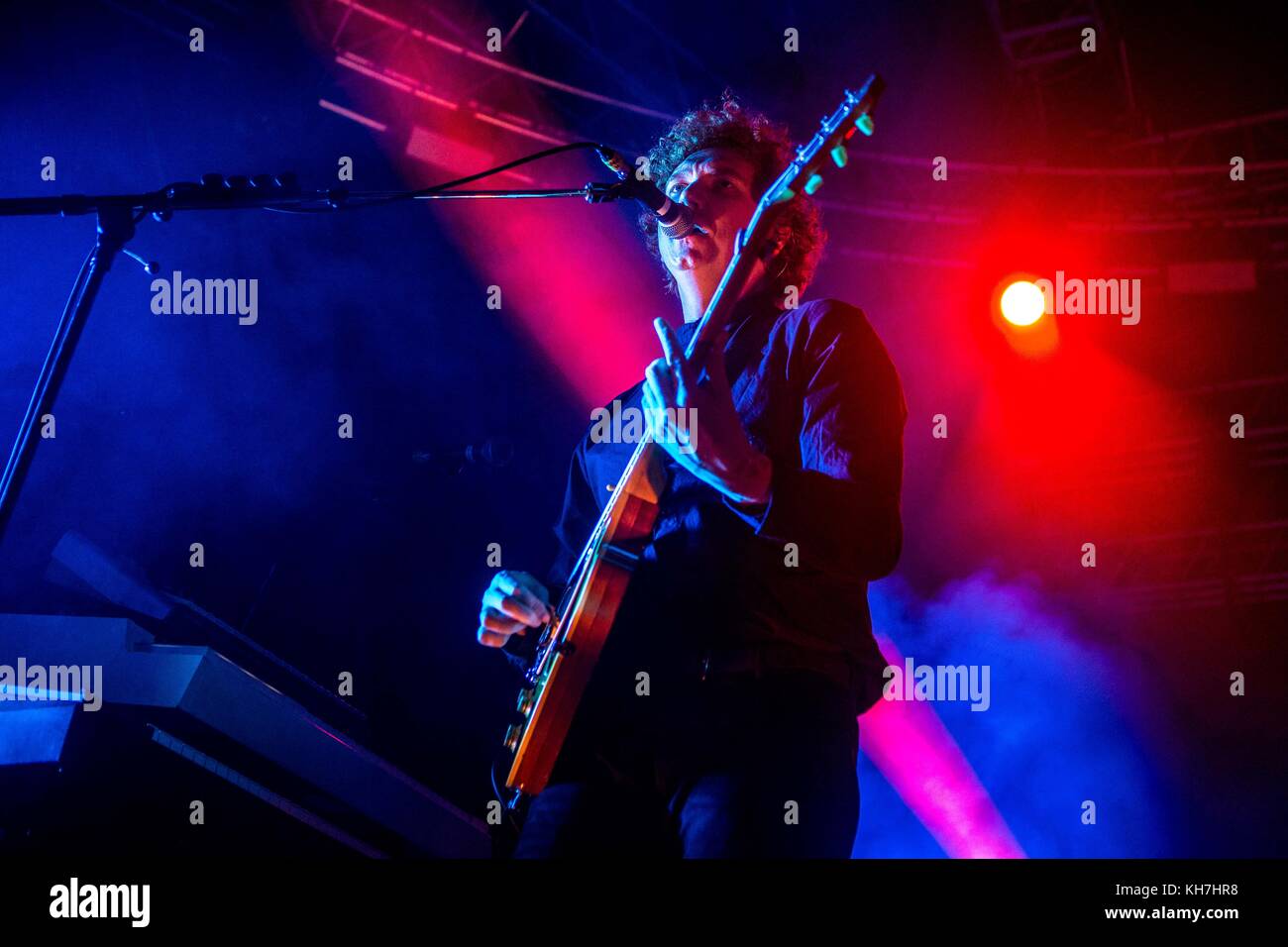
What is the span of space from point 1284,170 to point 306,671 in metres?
5.20

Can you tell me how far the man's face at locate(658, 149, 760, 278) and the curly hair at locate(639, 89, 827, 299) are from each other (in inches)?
3.3

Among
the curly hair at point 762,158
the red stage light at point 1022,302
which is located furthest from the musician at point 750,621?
the red stage light at point 1022,302

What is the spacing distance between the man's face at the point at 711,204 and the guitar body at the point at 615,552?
394 millimetres

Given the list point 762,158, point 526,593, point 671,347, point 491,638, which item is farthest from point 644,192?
point 491,638

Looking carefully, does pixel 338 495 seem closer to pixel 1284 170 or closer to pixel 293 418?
pixel 293 418

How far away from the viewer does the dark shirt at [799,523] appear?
1771 mm

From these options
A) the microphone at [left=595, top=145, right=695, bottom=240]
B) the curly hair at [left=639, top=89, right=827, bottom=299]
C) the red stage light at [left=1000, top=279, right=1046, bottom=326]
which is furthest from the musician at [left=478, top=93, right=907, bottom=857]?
the red stage light at [left=1000, top=279, right=1046, bottom=326]

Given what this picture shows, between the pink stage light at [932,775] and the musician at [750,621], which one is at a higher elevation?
the musician at [750,621]

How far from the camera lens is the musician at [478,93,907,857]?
1739mm

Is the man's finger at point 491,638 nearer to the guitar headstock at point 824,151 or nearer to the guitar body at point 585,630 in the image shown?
the guitar body at point 585,630

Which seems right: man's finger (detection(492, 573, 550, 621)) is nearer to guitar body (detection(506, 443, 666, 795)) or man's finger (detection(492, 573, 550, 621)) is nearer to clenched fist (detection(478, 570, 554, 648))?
clenched fist (detection(478, 570, 554, 648))

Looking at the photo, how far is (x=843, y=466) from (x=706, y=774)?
0.61 meters

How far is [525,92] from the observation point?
4.67m
